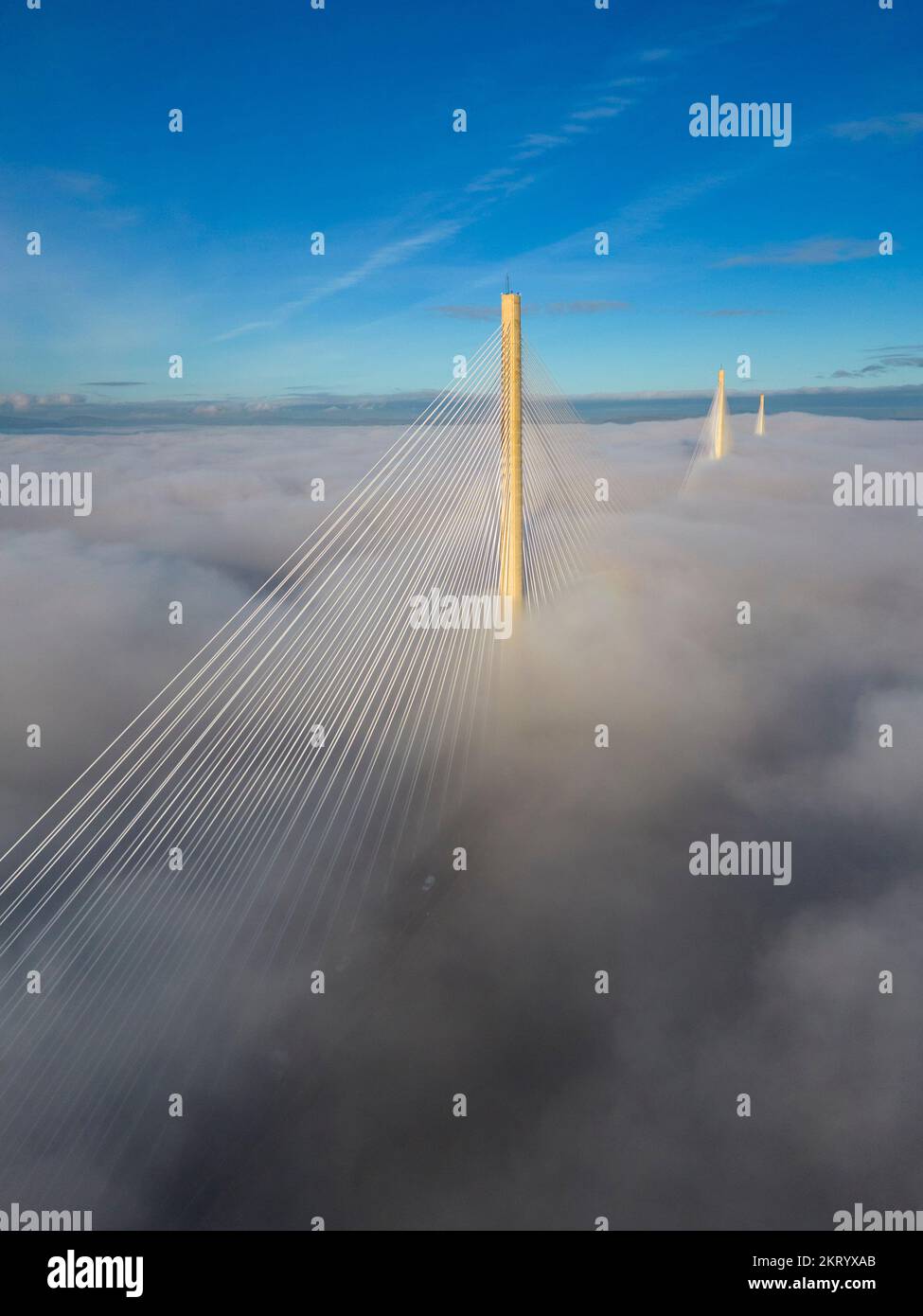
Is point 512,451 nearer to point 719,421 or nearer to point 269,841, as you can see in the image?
point 269,841

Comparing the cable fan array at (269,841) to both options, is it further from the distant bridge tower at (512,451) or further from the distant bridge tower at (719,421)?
the distant bridge tower at (719,421)

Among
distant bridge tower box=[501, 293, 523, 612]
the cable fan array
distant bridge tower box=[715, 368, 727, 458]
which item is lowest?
the cable fan array

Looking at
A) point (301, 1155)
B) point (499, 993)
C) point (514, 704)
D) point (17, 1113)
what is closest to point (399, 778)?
point (514, 704)

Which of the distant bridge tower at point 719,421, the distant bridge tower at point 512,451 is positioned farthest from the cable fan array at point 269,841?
the distant bridge tower at point 719,421

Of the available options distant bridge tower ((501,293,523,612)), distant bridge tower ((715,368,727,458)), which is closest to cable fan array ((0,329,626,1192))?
distant bridge tower ((501,293,523,612))

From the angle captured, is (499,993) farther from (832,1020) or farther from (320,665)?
(320,665)

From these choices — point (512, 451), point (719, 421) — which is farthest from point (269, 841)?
point (719, 421)

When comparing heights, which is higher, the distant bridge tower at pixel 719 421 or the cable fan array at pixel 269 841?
the distant bridge tower at pixel 719 421

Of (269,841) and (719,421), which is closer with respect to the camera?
(269,841)

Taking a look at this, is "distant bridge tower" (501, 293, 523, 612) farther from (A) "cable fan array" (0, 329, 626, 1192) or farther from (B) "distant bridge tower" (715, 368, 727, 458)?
(B) "distant bridge tower" (715, 368, 727, 458)
